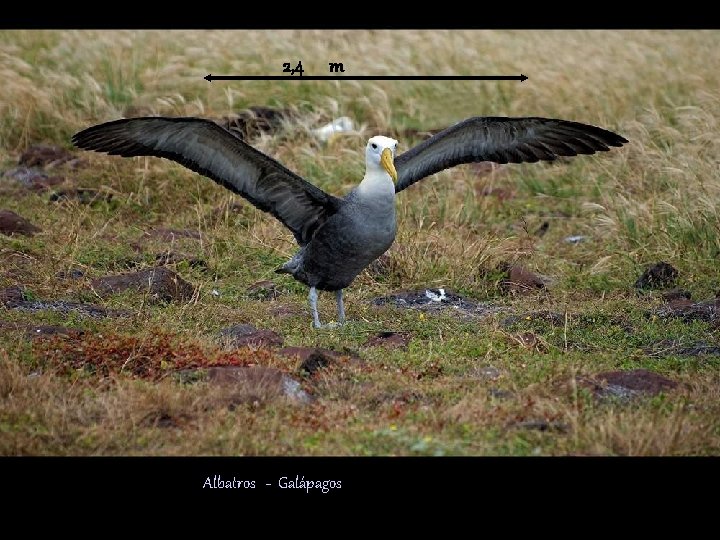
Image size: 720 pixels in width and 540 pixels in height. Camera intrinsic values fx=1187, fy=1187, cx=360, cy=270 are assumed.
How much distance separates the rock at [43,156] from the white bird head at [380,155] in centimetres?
449

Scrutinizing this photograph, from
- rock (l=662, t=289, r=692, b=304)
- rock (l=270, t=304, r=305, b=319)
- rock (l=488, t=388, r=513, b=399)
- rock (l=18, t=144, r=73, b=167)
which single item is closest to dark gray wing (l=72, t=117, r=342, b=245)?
rock (l=270, t=304, r=305, b=319)

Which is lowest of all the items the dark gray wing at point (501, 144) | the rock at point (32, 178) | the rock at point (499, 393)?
the rock at point (499, 393)

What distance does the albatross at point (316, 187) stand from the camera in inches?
259

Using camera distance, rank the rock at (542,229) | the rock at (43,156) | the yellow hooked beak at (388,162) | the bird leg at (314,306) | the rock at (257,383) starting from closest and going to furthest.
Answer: the rock at (257,383)
the yellow hooked beak at (388,162)
the bird leg at (314,306)
the rock at (542,229)
the rock at (43,156)

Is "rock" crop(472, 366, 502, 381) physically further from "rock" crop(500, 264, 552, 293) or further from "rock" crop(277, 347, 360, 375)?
"rock" crop(500, 264, 552, 293)

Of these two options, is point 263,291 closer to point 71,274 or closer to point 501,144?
point 71,274

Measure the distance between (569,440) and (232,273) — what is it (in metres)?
3.66

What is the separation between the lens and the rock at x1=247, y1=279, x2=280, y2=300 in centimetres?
761

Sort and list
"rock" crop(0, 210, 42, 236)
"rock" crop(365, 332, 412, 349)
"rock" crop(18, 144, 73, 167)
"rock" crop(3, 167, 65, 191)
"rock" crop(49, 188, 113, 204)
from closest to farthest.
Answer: "rock" crop(365, 332, 412, 349) → "rock" crop(0, 210, 42, 236) → "rock" crop(49, 188, 113, 204) → "rock" crop(3, 167, 65, 191) → "rock" crop(18, 144, 73, 167)

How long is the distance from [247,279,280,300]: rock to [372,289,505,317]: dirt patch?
0.65m

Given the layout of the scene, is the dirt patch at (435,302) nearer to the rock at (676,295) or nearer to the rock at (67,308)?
the rock at (676,295)

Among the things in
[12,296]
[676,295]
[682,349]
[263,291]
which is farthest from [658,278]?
[12,296]

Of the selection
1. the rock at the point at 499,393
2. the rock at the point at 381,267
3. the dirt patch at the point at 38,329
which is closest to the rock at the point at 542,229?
the rock at the point at 381,267

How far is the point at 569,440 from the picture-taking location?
491 centimetres
